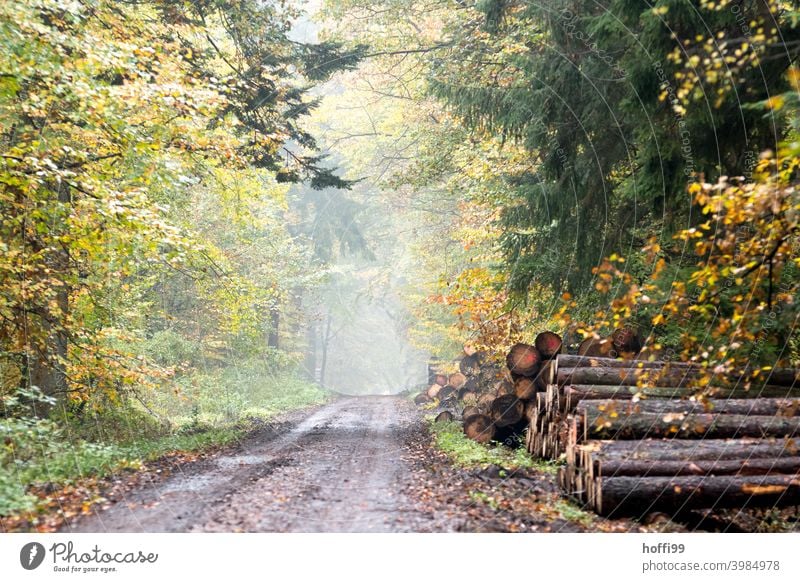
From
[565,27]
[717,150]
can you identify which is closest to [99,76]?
[565,27]

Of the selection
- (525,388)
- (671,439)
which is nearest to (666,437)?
(671,439)

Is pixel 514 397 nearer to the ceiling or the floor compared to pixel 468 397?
nearer to the ceiling

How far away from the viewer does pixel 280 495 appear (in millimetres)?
8039

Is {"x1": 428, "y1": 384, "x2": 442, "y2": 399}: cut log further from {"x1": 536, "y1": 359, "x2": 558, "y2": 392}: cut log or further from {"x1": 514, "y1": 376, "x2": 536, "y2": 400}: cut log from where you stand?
{"x1": 536, "y1": 359, "x2": 558, "y2": 392}: cut log

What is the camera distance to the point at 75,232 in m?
9.51

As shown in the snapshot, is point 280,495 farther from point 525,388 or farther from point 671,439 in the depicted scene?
point 525,388

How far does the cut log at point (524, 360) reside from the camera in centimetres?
1213

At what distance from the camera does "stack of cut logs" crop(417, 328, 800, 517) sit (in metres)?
6.94

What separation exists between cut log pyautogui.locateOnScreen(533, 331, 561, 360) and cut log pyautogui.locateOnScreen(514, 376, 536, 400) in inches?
23.6

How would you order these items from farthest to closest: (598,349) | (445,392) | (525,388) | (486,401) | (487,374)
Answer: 1. (445,392)
2. (487,374)
3. (486,401)
4. (525,388)
5. (598,349)

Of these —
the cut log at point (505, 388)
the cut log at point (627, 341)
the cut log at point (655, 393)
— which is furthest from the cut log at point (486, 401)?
the cut log at point (655, 393)

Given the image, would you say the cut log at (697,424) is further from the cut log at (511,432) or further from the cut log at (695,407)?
the cut log at (511,432)

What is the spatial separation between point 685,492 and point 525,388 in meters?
5.52
